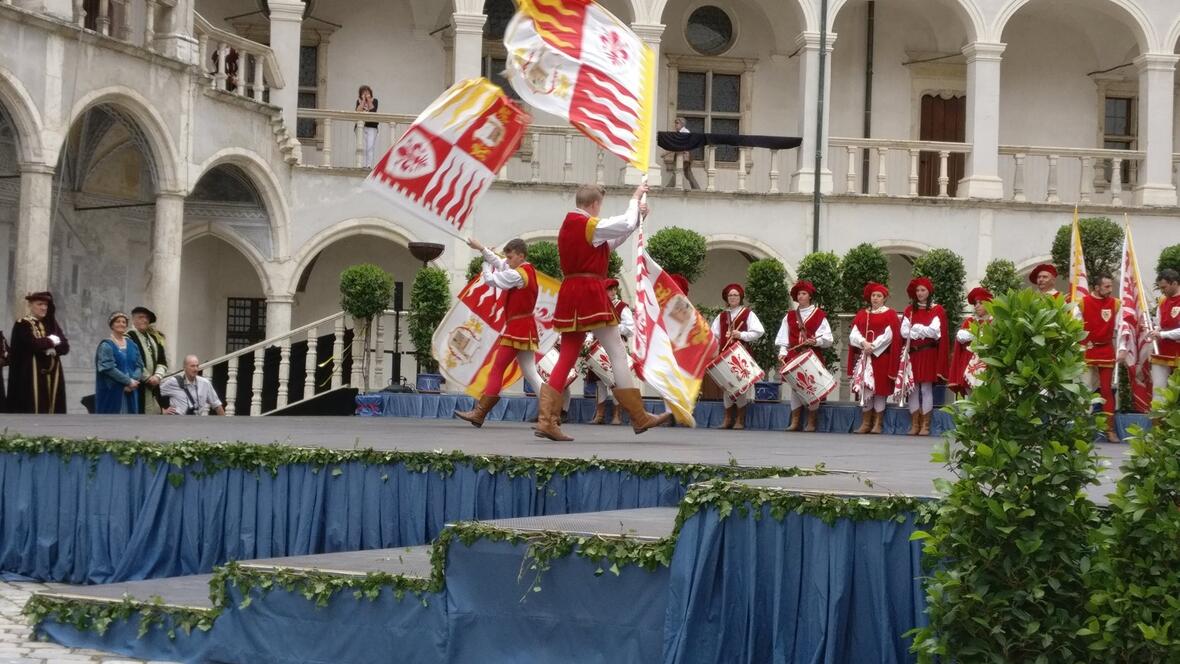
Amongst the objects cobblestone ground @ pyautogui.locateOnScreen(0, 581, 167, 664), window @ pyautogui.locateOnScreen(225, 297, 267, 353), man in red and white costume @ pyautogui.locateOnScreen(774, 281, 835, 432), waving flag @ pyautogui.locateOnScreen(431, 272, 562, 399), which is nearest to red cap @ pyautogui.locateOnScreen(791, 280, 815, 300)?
man in red and white costume @ pyautogui.locateOnScreen(774, 281, 835, 432)

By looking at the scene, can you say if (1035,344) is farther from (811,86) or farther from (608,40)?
(811,86)

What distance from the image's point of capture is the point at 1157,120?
2658 cm

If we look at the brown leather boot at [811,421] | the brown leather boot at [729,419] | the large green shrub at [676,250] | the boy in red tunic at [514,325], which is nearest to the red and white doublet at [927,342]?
the brown leather boot at [811,421]

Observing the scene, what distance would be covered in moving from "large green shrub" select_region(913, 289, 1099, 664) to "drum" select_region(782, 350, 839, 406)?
11.4 m

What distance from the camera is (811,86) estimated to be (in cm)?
2625

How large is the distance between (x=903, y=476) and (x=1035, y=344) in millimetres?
2198

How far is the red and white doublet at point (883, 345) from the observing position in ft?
55.0

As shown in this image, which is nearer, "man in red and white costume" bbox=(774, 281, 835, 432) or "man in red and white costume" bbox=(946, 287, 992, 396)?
"man in red and white costume" bbox=(946, 287, 992, 396)

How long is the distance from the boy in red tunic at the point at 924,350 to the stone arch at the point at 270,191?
1020 centimetres

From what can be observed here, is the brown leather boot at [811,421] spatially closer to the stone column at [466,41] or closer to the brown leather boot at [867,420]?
the brown leather boot at [867,420]

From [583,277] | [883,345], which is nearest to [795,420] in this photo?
[883,345]

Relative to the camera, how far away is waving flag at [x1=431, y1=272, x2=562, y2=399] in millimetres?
14445

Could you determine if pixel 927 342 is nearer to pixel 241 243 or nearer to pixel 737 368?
pixel 737 368

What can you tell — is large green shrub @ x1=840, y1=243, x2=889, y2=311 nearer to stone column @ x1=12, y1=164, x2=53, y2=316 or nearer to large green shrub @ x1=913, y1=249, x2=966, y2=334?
large green shrub @ x1=913, y1=249, x2=966, y2=334
